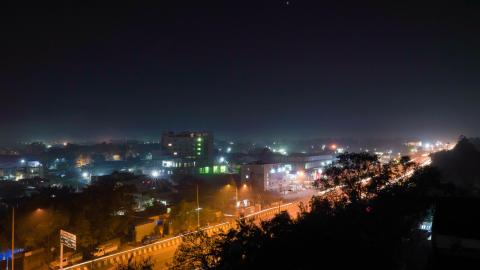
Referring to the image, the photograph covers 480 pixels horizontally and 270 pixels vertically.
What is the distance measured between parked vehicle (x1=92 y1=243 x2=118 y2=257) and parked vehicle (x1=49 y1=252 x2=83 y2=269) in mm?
729

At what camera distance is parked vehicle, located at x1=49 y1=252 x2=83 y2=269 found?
17212mm

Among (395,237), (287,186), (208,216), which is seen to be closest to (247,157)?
(287,186)

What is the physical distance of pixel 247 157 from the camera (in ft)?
Answer: 239

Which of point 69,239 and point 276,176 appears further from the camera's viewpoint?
point 276,176

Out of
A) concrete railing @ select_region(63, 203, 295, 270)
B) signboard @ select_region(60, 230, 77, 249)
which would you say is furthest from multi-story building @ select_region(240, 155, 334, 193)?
signboard @ select_region(60, 230, 77, 249)

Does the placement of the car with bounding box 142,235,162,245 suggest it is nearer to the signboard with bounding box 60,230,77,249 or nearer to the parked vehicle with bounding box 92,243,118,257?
the parked vehicle with bounding box 92,243,118,257

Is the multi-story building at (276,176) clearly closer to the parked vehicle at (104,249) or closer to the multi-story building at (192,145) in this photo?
the multi-story building at (192,145)

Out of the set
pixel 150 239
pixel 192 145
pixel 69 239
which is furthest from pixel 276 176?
pixel 69 239

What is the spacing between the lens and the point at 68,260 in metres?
17.8

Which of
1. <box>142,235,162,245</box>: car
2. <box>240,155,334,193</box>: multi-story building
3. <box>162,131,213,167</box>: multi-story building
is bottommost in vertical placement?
<box>142,235,162,245</box>: car

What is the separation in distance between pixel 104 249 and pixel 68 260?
191 cm

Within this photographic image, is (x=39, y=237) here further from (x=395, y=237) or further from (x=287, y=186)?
(x=287, y=186)

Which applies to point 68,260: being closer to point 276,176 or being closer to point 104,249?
point 104,249

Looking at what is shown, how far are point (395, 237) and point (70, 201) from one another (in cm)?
1535
